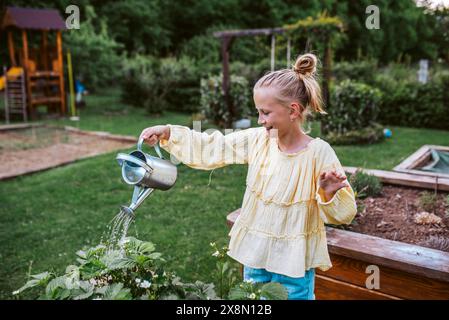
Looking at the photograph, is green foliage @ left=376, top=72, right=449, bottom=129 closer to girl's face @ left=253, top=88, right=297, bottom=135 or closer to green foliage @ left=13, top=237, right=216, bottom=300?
girl's face @ left=253, top=88, right=297, bottom=135

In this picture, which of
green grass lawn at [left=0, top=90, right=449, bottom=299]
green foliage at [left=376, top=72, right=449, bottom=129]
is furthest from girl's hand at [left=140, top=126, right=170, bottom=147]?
green foliage at [left=376, top=72, right=449, bottom=129]

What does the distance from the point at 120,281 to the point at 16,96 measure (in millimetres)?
12402

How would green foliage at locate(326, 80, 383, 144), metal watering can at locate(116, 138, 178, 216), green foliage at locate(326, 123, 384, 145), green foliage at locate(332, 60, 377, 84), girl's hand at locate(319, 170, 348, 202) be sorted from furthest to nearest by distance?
green foliage at locate(332, 60, 377, 84), green foliage at locate(326, 80, 383, 144), green foliage at locate(326, 123, 384, 145), metal watering can at locate(116, 138, 178, 216), girl's hand at locate(319, 170, 348, 202)

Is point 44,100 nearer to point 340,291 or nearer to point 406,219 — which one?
point 406,219

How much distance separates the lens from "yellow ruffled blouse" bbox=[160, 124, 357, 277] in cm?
190

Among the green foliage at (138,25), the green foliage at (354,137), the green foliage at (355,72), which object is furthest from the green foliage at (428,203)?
the green foliage at (138,25)

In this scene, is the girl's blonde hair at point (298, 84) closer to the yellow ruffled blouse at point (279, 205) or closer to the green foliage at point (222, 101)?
the yellow ruffled blouse at point (279, 205)

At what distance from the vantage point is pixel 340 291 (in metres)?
2.57

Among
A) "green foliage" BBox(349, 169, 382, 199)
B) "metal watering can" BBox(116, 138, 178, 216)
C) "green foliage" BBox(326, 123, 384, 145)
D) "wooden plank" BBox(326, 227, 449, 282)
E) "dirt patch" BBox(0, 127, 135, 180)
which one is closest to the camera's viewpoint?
"metal watering can" BBox(116, 138, 178, 216)

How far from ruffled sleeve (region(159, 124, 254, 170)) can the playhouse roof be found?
12.5m

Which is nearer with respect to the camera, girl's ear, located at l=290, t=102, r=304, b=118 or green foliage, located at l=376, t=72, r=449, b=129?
girl's ear, located at l=290, t=102, r=304, b=118

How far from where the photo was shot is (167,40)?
24.6 m

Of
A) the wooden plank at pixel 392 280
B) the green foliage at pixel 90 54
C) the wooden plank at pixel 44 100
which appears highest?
the green foliage at pixel 90 54

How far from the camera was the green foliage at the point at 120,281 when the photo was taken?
4.78ft
